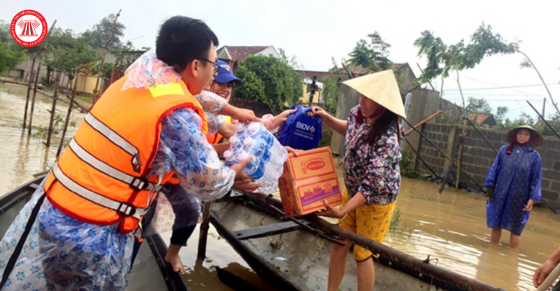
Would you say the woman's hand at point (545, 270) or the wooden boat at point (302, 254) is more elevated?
the woman's hand at point (545, 270)

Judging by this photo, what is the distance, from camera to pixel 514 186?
18.4 ft

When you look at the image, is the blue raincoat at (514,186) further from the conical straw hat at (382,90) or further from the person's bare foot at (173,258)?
the person's bare foot at (173,258)

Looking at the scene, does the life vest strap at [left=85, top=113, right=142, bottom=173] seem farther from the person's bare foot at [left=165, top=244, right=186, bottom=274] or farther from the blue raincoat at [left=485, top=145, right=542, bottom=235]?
the blue raincoat at [left=485, top=145, right=542, bottom=235]

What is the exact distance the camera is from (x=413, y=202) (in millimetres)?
8227

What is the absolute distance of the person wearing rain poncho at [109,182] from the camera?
150 centimetres

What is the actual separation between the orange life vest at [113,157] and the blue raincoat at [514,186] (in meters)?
5.44

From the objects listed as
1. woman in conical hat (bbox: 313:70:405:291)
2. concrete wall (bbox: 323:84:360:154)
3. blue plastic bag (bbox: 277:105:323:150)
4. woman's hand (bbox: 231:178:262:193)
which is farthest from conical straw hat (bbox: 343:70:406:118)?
concrete wall (bbox: 323:84:360:154)

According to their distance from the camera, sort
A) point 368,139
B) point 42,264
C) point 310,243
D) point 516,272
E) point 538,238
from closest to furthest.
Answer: point 42,264
point 368,139
point 310,243
point 516,272
point 538,238

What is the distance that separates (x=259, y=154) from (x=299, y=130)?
0.72 meters

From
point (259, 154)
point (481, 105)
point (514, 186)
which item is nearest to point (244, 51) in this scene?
point (481, 105)

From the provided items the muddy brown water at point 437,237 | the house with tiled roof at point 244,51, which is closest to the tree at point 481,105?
the house with tiled roof at point 244,51

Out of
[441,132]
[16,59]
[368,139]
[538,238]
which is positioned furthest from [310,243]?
[16,59]

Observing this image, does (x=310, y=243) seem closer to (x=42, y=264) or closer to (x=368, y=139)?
(x=368, y=139)

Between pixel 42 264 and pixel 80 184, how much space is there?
323 millimetres
